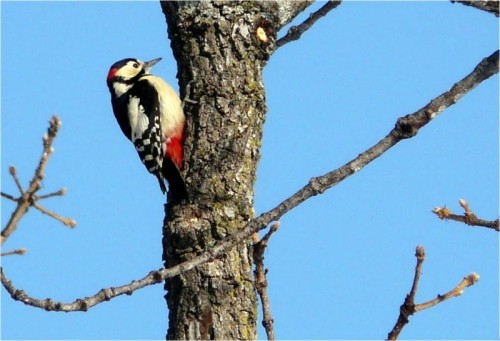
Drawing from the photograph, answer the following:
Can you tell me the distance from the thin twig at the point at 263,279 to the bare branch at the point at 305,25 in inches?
64.2

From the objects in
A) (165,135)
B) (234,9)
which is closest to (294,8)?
(234,9)

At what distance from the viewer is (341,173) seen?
2889mm

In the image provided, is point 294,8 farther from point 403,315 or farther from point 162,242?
point 403,315

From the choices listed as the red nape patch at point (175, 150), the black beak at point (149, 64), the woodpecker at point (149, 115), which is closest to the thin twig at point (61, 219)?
the woodpecker at point (149, 115)

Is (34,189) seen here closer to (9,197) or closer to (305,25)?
(9,197)

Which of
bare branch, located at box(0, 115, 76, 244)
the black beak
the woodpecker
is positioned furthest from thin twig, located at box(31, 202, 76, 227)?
the black beak

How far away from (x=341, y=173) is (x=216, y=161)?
40.1 inches

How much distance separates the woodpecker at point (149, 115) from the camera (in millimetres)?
4441

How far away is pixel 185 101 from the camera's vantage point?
4.09 m

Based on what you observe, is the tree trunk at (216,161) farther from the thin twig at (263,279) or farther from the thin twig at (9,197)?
the thin twig at (9,197)

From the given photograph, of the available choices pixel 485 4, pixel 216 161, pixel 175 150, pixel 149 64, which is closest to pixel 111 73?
pixel 149 64

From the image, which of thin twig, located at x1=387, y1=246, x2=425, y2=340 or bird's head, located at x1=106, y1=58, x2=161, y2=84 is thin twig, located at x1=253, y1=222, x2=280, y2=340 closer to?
thin twig, located at x1=387, y1=246, x2=425, y2=340

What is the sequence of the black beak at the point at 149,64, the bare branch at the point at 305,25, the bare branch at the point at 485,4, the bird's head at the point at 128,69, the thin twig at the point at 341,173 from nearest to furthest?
the thin twig at the point at 341,173 < the bare branch at the point at 485,4 < the bare branch at the point at 305,25 < the bird's head at the point at 128,69 < the black beak at the point at 149,64

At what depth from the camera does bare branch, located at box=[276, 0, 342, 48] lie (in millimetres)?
4418
